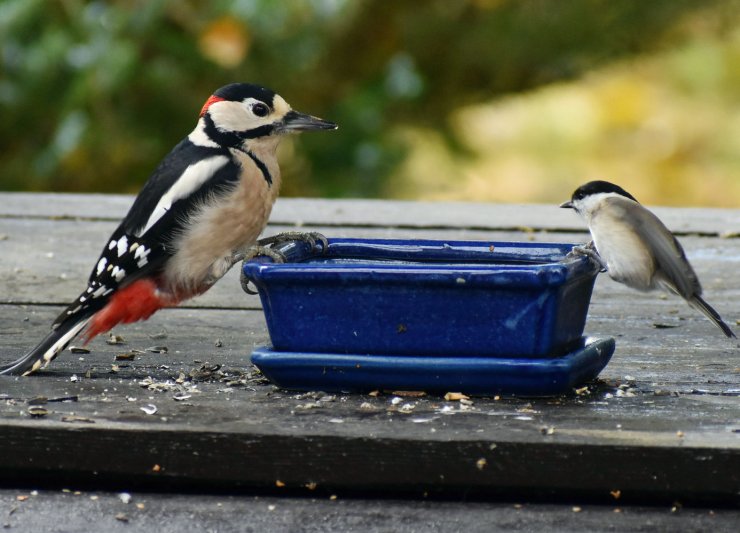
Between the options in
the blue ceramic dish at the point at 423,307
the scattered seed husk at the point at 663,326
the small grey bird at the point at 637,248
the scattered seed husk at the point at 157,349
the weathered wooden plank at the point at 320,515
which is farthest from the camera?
the scattered seed husk at the point at 663,326

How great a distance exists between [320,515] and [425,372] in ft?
1.18

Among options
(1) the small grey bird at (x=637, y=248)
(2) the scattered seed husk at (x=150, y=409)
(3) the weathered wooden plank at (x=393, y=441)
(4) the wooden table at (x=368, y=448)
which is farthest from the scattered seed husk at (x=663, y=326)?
(2) the scattered seed husk at (x=150, y=409)

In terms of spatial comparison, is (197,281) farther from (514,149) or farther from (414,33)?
(514,149)

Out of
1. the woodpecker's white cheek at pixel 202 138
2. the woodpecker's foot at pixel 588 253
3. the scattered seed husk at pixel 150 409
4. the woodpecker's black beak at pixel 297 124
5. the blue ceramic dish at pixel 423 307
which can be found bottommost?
the scattered seed husk at pixel 150 409

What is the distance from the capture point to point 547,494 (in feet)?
5.56

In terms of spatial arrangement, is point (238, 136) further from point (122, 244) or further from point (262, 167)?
point (122, 244)

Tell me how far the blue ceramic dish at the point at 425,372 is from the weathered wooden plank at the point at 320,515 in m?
0.28

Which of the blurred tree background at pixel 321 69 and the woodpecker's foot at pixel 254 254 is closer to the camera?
the woodpecker's foot at pixel 254 254

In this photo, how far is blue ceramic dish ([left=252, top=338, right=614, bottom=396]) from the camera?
1912mm

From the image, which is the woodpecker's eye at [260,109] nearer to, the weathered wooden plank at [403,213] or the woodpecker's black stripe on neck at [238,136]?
the woodpecker's black stripe on neck at [238,136]

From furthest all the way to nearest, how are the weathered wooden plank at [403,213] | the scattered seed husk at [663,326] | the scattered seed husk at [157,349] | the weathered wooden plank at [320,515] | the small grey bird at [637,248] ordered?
the weathered wooden plank at [403,213]
the scattered seed husk at [663,326]
the scattered seed husk at [157,349]
the small grey bird at [637,248]
the weathered wooden plank at [320,515]

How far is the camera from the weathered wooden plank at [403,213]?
3.65 metres

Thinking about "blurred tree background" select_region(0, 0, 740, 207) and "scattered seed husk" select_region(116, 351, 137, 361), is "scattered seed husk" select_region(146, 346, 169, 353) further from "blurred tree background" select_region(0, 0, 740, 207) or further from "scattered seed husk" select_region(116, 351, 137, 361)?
"blurred tree background" select_region(0, 0, 740, 207)

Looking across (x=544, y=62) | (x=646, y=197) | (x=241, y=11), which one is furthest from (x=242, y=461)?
(x=646, y=197)
